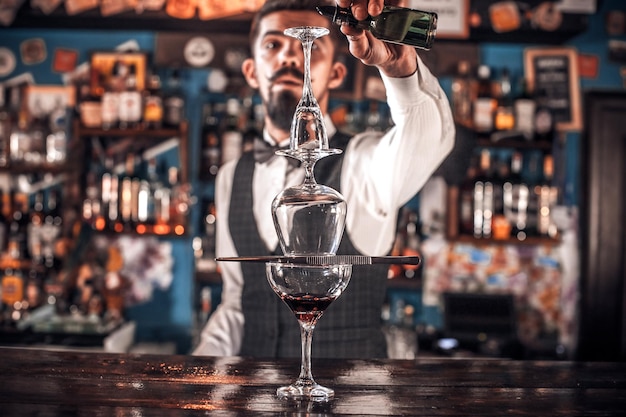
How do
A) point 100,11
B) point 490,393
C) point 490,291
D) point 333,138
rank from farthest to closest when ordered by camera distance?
point 490,291 → point 100,11 → point 333,138 → point 490,393

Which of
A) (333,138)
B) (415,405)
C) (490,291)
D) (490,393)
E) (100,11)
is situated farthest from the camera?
(490,291)

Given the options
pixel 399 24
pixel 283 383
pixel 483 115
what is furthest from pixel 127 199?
pixel 283 383

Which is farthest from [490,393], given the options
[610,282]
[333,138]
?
[610,282]

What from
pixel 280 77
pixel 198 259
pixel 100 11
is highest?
pixel 100 11

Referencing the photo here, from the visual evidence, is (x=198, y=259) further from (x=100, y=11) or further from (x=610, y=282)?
(x=610, y=282)

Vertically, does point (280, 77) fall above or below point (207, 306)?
above

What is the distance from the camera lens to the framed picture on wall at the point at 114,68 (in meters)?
4.16

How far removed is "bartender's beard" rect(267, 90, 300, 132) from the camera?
2.26 meters

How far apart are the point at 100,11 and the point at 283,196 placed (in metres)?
3.08

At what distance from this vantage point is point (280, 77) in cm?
226

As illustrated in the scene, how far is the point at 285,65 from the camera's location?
2254 mm

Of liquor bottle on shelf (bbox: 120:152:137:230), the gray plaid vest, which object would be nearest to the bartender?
the gray plaid vest

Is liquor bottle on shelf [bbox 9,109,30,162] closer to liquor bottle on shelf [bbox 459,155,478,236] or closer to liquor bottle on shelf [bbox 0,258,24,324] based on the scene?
liquor bottle on shelf [bbox 0,258,24,324]

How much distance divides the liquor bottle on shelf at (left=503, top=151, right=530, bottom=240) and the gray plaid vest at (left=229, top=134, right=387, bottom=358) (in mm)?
2068
